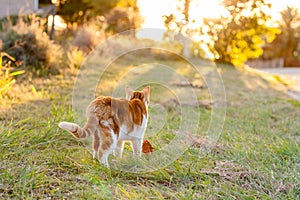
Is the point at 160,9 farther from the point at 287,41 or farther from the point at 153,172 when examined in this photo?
the point at 287,41

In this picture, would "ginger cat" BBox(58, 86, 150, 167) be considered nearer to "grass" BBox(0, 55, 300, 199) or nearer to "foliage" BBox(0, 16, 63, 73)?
"grass" BBox(0, 55, 300, 199)

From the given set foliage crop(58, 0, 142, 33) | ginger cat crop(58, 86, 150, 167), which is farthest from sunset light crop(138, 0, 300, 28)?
foliage crop(58, 0, 142, 33)

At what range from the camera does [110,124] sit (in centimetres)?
211

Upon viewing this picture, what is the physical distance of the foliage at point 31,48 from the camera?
670 cm

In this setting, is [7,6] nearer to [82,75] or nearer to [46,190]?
[82,75]

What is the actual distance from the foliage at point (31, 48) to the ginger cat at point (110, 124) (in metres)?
4.70

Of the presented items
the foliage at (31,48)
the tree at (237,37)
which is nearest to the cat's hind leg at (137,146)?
the foliage at (31,48)

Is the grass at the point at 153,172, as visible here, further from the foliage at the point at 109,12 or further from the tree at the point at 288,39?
the tree at the point at 288,39

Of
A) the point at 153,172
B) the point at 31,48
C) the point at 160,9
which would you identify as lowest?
→ the point at 153,172

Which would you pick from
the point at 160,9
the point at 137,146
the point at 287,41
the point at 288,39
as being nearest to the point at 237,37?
the point at 160,9

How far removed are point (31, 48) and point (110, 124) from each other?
5107 mm

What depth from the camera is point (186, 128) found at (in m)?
3.36

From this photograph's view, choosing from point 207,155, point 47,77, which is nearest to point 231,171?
point 207,155

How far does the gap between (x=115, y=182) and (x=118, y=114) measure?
376 millimetres
